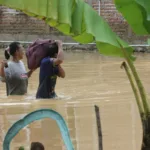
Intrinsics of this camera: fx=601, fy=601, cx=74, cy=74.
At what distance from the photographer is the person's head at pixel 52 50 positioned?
9.96m

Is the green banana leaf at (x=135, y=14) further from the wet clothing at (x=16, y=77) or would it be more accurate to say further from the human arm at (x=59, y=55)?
the wet clothing at (x=16, y=77)

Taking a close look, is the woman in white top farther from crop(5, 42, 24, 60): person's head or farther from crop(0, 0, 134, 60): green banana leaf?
crop(0, 0, 134, 60): green banana leaf

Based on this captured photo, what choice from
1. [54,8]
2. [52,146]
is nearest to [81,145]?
[52,146]

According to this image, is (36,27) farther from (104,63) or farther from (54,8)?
(54,8)

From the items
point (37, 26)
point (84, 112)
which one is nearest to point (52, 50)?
point (84, 112)

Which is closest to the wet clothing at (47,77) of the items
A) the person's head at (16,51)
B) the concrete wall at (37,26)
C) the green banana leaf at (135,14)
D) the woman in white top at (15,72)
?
the woman in white top at (15,72)

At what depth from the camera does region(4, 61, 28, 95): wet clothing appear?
9992 millimetres

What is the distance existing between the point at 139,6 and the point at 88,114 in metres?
5.56

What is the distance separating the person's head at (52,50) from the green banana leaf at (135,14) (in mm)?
5343

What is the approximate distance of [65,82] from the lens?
51.8 ft

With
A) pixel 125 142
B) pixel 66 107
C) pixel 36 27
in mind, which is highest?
pixel 125 142

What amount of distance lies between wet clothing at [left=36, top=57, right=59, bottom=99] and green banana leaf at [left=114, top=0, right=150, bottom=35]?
5.52m

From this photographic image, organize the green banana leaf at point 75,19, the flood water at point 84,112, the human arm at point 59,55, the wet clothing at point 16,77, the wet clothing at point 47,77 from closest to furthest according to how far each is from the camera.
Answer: the green banana leaf at point 75,19, the flood water at point 84,112, the human arm at point 59,55, the wet clothing at point 16,77, the wet clothing at point 47,77

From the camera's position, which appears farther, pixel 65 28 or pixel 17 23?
pixel 17 23
